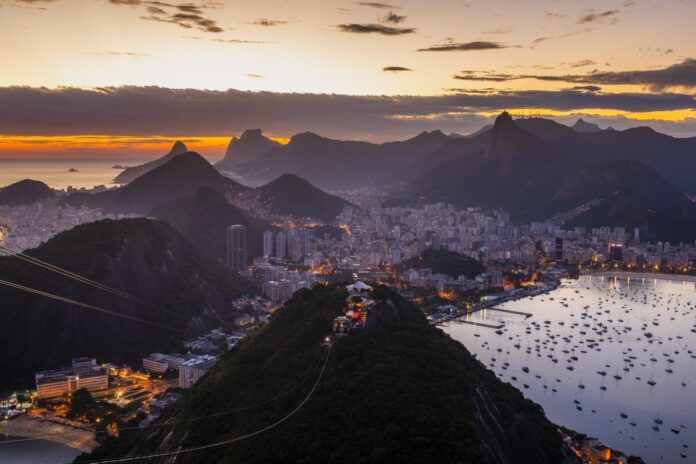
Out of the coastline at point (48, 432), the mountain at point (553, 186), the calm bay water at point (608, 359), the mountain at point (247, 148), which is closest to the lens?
the coastline at point (48, 432)

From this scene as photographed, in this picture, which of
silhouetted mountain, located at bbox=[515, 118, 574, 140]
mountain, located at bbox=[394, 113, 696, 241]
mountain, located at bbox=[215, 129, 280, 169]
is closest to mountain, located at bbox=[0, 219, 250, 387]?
mountain, located at bbox=[394, 113, 696, 241]

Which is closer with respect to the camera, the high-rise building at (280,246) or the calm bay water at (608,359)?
the calm bay water at (608,359)

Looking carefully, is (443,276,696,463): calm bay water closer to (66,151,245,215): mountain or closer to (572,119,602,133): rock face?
(66,151,245,215): mountain

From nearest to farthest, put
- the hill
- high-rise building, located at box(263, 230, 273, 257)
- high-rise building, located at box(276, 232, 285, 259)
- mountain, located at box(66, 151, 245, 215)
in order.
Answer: the hill, high-rise building, located at box(263, 230, 273, 257), high-rise building, located at box(276, 232, 285, 259), mountain, located at box(66, 151, 245, 215)

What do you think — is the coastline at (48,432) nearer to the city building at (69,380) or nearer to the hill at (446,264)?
the city building at (69,380)

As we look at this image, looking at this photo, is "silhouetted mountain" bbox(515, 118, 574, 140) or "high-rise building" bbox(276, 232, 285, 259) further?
"silhouetted mountain" bbox(515, 118, 574, 140)

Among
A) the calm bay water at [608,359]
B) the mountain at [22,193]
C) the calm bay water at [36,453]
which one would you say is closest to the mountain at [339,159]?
the mountain at [22,193]
